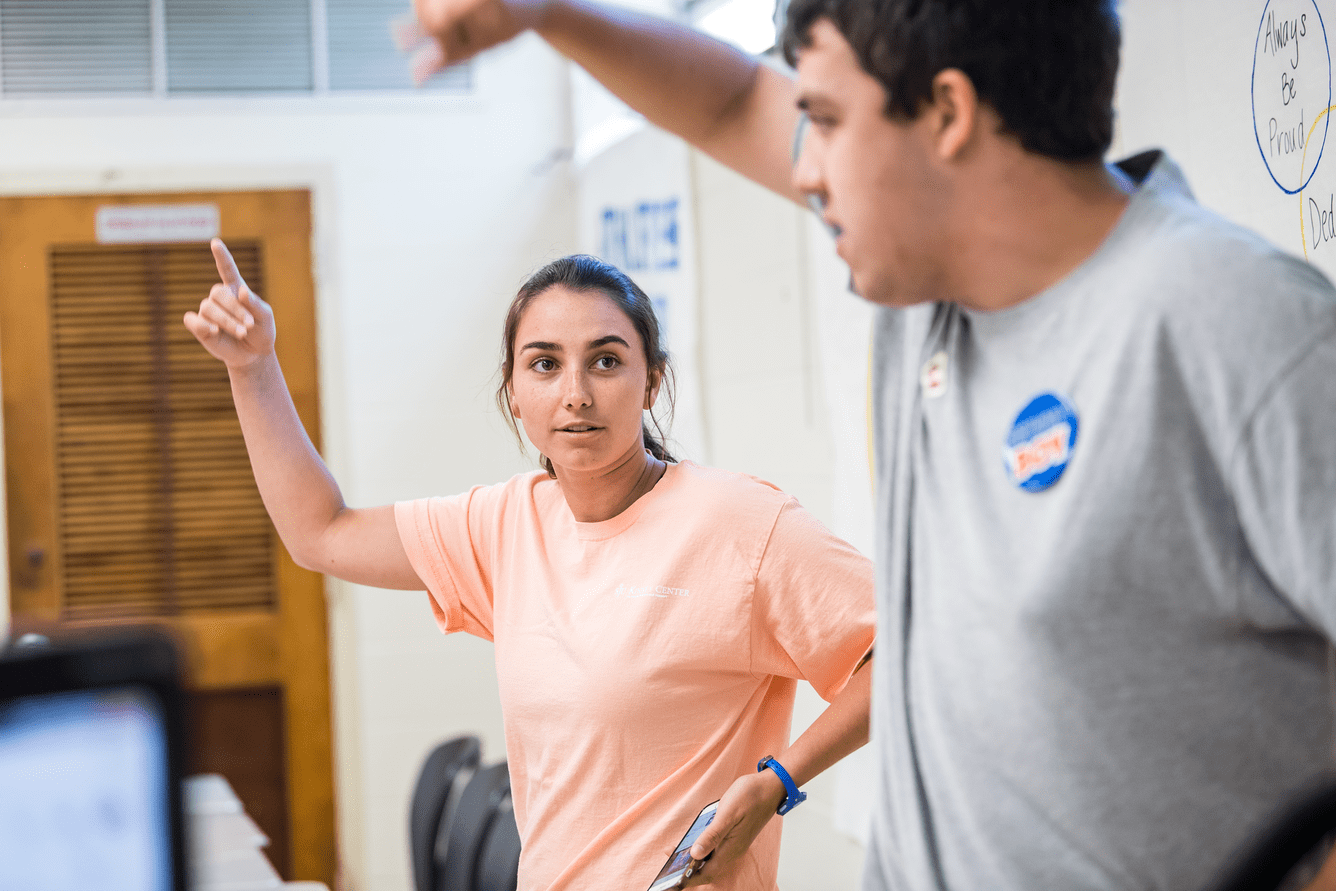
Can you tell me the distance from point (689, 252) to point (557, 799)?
7.55ft

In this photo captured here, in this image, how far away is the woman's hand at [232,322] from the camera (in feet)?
4.13

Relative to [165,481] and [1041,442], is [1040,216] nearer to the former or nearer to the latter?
[1041,442]

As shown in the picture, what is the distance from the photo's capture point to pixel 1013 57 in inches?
26.6

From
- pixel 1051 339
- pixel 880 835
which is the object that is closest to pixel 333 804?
pixel 880 835

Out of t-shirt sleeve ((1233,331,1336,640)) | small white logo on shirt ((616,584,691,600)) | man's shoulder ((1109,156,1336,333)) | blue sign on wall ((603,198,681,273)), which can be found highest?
blue sign on wall ((603,198,681,273))

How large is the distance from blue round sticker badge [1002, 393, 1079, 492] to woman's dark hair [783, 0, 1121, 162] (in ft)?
0.53

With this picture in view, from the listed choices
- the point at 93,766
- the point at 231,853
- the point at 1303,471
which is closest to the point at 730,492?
the point at 1303,471

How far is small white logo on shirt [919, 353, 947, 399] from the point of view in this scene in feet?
2.54

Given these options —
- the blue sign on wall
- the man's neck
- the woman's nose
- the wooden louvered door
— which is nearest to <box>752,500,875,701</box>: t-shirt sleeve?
the woman's nose

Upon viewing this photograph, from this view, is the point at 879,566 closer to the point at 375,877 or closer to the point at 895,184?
the point at 895,184

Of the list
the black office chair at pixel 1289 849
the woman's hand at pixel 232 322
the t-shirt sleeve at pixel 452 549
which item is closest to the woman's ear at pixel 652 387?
the t-shirt sleeve at pixel 452 549

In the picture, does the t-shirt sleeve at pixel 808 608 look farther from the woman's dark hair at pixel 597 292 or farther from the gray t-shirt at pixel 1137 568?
the gray t-shirt at pixel 1137 568

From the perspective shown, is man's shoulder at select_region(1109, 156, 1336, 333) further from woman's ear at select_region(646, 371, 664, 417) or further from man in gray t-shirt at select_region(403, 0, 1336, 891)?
woman's ear at select_region(646, 371, 664, 417)

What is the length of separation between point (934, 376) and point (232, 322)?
838mm
